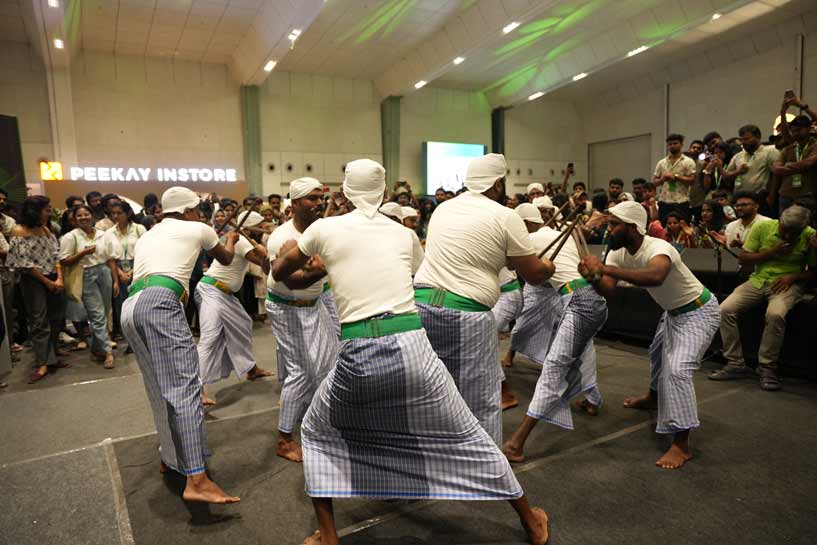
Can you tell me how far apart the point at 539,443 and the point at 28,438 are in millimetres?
3607

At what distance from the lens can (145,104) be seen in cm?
1312

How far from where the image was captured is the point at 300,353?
3.34m

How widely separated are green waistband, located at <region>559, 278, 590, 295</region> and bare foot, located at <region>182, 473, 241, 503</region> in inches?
99.8

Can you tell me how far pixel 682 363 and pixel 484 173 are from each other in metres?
1.72

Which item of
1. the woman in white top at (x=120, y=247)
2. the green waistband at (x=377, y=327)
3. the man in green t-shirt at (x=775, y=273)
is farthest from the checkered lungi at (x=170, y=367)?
the man in green t-shirt at (x=775, y=273)

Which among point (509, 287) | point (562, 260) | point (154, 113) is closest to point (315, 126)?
point (154, 113)

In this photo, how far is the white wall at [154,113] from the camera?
12.5 m

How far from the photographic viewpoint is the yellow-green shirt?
4426 millimetres

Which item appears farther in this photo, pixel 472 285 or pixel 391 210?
pixel 391 210

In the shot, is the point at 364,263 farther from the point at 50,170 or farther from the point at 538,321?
the point at 50,170

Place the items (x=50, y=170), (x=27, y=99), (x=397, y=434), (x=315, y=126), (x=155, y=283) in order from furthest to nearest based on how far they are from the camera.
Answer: (x=315, y=126), (x=27, y=99), (x=50, y=170), (x=155, y=283), (x=397, y=434)

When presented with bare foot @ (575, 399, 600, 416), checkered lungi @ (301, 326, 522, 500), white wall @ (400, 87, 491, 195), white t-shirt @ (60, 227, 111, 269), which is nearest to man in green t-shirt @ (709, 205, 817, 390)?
bare foot @ (575, 399, 600, 416)

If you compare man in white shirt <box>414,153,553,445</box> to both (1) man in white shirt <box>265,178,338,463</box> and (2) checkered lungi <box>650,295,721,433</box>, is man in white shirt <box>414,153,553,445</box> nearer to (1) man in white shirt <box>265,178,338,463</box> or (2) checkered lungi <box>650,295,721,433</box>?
(1) man in white shirt <box>265,178,338,463</box>

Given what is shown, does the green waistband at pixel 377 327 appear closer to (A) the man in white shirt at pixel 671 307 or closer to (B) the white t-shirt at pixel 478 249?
(B) the white t-shirt at pixel 478 249
